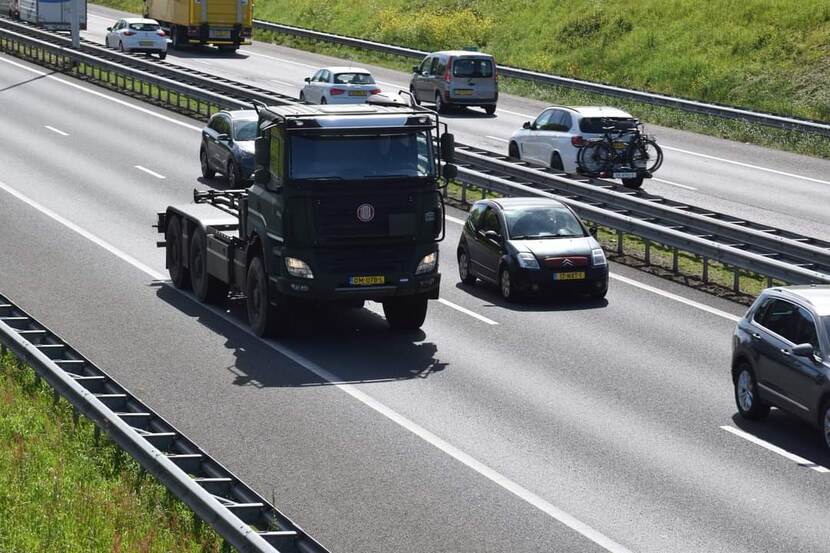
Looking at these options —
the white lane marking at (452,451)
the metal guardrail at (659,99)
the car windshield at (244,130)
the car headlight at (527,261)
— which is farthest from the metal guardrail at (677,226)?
the metal guardrail at (659,99)

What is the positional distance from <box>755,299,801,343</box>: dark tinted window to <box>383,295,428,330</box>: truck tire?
17.0ft

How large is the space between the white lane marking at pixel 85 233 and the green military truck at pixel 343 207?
4.76m

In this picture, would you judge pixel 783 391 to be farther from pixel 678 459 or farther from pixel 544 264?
pixel 544 264

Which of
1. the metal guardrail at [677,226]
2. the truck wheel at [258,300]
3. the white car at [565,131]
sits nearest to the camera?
the truck wheel at [258,300]

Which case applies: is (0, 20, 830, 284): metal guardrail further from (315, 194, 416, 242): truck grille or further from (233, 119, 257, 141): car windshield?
(315, 194, 416, 242): truck grille

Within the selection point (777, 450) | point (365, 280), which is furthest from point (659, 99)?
point (777, 450)

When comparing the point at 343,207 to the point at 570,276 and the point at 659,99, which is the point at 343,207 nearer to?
the point at 570,276

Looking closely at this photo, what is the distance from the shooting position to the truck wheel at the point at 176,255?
22938 millimetres

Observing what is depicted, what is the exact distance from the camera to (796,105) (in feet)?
151

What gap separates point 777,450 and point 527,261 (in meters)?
7.80

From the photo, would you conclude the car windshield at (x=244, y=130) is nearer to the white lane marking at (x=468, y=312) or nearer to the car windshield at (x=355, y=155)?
the white lane marking at (x=468, y=312)

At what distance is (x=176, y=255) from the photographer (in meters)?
23.2

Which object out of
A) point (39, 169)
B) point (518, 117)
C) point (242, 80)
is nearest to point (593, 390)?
point (39, 169)

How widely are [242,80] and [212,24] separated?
10.6 meters
